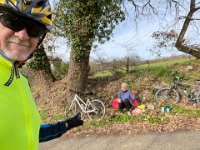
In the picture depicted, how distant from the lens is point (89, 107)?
11.0 metres

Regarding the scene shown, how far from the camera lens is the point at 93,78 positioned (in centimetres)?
Result: 1406

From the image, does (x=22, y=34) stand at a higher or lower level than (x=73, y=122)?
higher

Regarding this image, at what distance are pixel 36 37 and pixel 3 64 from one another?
313mm

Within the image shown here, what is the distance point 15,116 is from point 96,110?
29.1ft

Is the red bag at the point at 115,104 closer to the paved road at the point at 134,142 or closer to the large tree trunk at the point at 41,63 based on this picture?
the paved road at the point at 134,142

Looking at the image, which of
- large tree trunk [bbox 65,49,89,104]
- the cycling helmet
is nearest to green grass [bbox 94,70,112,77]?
large tree trunk [bbox 65,49,89,104]

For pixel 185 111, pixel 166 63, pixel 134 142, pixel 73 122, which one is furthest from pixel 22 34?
pixel 166 63

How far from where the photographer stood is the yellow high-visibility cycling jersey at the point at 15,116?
5.73 feet

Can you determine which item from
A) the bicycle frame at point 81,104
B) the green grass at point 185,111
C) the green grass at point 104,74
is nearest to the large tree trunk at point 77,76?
the bicycle frame at point 81,104

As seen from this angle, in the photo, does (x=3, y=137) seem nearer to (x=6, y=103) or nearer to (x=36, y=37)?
(x=6, y=103)

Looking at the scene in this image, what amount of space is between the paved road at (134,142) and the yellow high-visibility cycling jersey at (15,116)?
5988 millimetres

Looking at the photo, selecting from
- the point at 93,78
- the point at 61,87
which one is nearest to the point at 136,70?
the point at 93,78

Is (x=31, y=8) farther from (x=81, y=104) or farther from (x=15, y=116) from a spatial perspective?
(x=81, y=104)

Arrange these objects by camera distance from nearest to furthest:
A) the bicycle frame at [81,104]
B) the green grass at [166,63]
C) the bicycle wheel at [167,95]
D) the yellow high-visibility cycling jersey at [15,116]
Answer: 1. the yellow high-visibility cycling jersey at [15,116]
2. the bicycle frame at [81,104]
3. the bicycle wheel at [167,95]
4. the green grass at [166,63]
